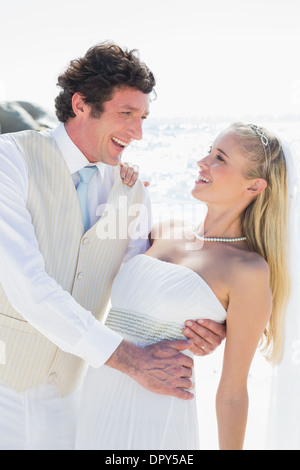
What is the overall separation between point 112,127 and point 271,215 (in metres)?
0.80

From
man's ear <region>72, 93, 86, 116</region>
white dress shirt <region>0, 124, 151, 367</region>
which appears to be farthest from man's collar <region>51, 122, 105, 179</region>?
white dress shirt <region>0, 124, 151, 367</region>

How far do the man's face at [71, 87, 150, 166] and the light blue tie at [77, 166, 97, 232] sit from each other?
6cm

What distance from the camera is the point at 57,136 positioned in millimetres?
2359

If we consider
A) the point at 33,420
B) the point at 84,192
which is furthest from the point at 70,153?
the point at 33,420

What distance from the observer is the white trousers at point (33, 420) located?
83.5 inches

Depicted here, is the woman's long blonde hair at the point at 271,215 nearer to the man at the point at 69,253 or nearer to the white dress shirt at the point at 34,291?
the man at the point at 69,253

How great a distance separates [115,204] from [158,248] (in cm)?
32

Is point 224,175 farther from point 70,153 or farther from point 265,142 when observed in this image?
point 70,153

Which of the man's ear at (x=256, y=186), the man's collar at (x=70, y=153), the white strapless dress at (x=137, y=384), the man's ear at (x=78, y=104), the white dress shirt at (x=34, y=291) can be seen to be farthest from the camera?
the man's ear at (x=256, y=186)

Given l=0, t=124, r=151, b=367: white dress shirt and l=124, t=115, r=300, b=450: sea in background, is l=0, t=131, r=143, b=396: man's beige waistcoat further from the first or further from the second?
l=124, t=115, r=300, b=450: sea in background

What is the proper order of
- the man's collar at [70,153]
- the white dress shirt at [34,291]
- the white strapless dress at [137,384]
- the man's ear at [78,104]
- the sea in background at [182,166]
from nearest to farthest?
the white dress shirt at [34,291] < the white strapless dress at [137,384] < the man's collar at [70,153] < the man's ear at [78,104] < the sea in background at [182,166]

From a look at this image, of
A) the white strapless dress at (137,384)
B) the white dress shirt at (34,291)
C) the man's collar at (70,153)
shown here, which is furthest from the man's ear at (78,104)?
the white strapless dress at (137,384)
